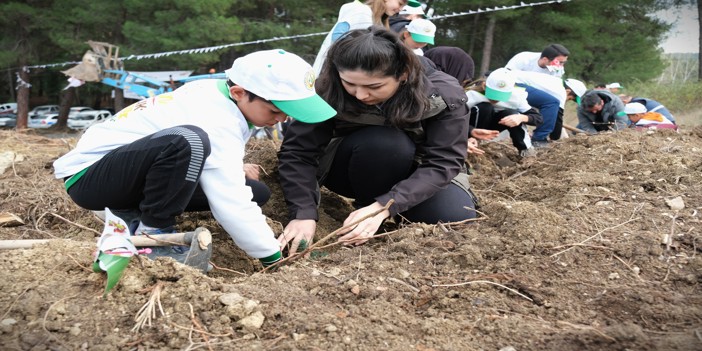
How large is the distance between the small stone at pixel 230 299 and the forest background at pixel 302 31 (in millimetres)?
12696

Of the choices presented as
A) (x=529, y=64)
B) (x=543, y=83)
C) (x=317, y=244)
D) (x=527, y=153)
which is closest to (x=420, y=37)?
(x=527, y=153)

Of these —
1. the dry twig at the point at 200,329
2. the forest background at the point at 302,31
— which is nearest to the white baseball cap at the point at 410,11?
the dry twig at the point at 200,329

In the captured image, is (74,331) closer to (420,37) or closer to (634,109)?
(420,37)

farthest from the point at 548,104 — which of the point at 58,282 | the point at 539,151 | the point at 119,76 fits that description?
the point at 119,76

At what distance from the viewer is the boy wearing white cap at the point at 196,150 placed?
202cm

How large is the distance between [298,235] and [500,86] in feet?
8.67

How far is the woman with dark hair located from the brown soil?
161 mm

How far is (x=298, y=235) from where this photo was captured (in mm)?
2385

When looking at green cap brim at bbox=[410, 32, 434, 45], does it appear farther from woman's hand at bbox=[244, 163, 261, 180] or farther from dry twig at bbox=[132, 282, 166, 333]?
dry twig at bbox=[132, 282, 166, 333]

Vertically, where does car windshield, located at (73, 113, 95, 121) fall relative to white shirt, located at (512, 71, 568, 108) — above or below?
below

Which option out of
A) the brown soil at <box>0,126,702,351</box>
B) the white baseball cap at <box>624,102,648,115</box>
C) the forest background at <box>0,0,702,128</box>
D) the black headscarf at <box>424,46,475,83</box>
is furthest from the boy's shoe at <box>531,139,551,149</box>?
the forest background at <box>0,0,702,128</box>

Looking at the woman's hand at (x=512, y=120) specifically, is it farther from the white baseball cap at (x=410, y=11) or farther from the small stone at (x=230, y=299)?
the small stone at (x=230, y=299)

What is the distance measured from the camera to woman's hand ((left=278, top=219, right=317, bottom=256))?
234 cm

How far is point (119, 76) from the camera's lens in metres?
13.6
